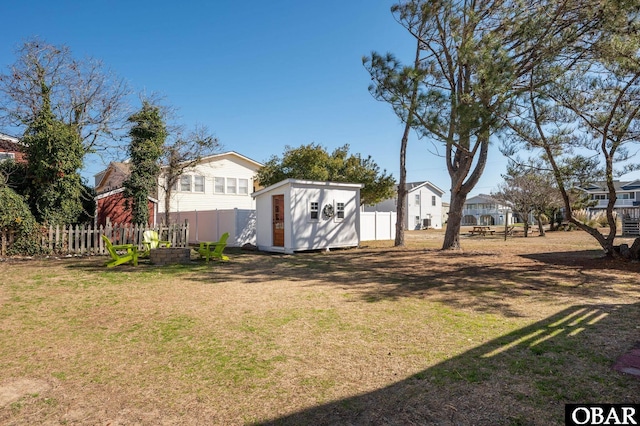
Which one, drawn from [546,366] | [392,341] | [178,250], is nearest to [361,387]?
[392,341]

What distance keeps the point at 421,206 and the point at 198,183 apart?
95.1 feet

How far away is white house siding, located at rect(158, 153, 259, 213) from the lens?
77.2 ft

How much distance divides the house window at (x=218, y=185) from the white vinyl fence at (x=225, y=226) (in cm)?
478

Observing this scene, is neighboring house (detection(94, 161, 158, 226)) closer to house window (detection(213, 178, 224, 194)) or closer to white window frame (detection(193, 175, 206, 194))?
white window frame (detection(193, 175, 206, 194))

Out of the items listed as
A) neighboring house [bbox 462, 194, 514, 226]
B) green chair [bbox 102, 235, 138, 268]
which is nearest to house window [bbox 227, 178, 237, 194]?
green chair [bbox 102, 235, 138, 268]

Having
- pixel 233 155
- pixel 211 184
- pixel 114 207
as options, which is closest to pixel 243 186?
pixel 233 155

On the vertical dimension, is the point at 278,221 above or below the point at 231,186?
below

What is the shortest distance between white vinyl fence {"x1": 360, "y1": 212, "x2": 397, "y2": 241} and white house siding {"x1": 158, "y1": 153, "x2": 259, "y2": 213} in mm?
7980

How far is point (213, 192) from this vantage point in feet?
82.8

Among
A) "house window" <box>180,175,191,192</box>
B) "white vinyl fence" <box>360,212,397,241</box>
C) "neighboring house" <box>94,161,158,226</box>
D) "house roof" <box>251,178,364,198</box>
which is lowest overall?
"white vinyl fence" <box>360,212,397,241</box>

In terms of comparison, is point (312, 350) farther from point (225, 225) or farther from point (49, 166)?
point (225, 225)

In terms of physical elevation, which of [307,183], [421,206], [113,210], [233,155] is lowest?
[113,210]

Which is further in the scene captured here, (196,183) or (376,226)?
(196,183)

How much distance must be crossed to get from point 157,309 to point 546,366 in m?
5.39
